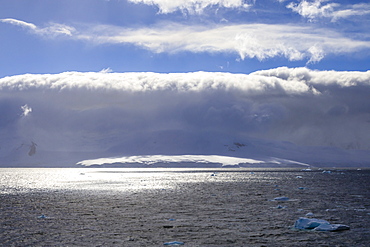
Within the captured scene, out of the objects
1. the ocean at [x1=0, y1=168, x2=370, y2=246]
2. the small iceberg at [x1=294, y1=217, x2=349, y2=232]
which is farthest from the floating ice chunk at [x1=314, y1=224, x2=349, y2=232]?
the ocean at [x1=0, y1=168, x2=370, y2=246]

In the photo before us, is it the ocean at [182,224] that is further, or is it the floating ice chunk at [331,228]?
the floating ice chunk at [331,228]

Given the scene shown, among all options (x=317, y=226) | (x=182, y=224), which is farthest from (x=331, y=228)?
(x=182, y=224)

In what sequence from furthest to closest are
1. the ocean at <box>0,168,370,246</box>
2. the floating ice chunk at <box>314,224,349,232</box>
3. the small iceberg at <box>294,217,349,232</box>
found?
the small iceberg at <box>294,217,349,232</box> < the floating ice chunk at <box>314,224,349,232</box> < the ocean at <box>0,168,370,246</box>

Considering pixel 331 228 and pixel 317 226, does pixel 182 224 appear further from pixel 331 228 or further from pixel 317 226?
pixel 331 228

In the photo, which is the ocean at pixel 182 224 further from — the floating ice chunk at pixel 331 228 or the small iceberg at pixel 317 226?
the small iceberg at pixel 317 226

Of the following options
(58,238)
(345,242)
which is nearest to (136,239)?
(58,238)

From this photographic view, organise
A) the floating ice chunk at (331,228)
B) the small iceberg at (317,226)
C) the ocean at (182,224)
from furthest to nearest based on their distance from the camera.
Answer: the small iceberg at (317,226) < the floating ice chunk at (331,228) < the ocean at (182,224)

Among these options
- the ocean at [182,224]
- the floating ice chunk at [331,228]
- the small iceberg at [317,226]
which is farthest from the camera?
the small iceberg at [317,226]

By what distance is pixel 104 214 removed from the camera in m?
46.1

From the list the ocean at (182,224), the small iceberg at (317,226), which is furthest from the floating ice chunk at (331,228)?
the ocean at (182,224)

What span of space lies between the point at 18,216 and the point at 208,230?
2166 centimetres

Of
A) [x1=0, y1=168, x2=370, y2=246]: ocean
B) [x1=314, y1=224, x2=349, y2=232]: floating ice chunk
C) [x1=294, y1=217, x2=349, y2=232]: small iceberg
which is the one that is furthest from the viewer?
[x1=294, y1=217, x2=349, y2=232]: small iceberg

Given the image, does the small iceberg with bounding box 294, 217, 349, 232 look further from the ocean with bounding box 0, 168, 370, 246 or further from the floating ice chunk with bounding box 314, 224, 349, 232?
the ocean with bounding box 0, 168, 370, 246

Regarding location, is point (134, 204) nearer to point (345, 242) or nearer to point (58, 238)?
point (58, 238)
